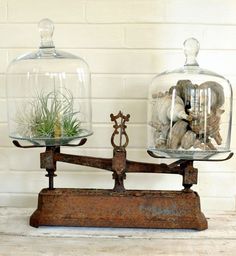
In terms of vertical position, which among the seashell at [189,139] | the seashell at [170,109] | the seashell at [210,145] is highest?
the seashell at [170,109]

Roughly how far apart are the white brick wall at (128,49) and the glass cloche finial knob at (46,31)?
0.16 m

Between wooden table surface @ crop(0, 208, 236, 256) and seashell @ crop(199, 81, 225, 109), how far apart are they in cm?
30

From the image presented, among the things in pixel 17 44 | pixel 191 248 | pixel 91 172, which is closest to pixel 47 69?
pixel 17 44

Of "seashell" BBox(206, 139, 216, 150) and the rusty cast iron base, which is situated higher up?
"seashell" BBox(206, 139, 216, 150)

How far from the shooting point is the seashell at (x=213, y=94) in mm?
1062

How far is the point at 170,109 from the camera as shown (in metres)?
1.06

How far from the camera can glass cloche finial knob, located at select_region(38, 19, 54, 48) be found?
1.10 metres

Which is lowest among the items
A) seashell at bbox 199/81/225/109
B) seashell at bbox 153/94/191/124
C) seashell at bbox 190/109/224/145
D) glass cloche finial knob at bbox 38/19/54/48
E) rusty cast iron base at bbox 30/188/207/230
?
rusty cast iron base at bbox 30/188/207/230

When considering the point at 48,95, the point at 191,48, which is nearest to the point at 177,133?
the point at 191,48

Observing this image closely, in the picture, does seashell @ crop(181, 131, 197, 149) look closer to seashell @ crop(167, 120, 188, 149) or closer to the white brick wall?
seashell @ crop(167, 120, 188, 149)

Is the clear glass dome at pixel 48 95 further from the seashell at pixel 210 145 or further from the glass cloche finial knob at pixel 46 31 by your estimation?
the seashell at pixel 210 145

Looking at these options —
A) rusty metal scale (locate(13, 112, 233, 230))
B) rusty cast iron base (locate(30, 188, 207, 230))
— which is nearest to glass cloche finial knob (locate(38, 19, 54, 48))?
rusty metal scale (locate(13, 112, 233, 230))

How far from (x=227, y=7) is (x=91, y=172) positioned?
23.7 inches

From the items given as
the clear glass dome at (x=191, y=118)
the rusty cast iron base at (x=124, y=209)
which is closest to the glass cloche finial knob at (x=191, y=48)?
the clear glass dome at (x=191, y=118)
